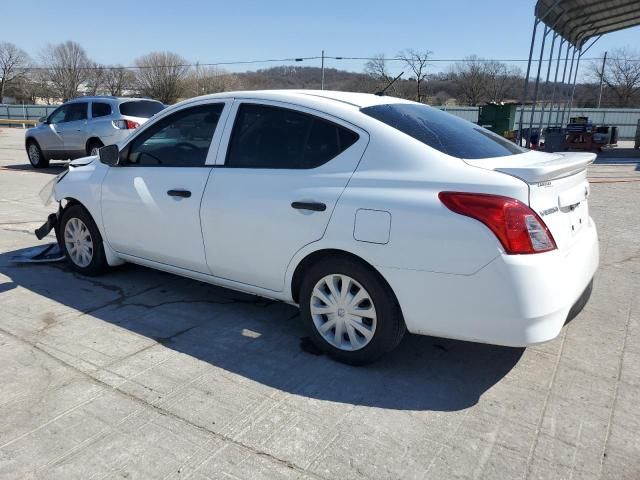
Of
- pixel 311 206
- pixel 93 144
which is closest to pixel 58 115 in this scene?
pixel 93 144

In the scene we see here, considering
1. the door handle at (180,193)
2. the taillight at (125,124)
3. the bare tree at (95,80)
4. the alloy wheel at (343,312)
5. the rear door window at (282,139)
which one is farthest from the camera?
the bare tree at (95,80)

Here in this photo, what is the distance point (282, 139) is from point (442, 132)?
3.48 feet

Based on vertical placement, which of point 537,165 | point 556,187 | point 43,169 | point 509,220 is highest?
point 537,165

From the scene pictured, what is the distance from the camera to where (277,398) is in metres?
2.95

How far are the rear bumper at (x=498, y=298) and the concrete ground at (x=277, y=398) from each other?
438mm

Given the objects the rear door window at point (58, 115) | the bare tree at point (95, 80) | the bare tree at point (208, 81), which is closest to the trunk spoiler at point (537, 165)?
the rear door window at point (58, 115)

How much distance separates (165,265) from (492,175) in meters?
2.68

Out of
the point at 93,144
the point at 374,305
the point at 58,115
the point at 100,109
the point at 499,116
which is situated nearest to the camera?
the point at 374,305

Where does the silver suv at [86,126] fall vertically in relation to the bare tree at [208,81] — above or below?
below

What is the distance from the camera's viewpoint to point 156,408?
284 centimetres

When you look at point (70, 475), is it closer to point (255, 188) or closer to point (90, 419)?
point (90, 419)

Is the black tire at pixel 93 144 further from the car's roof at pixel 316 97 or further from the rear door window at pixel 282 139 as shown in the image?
the rear door window at pixel 282 139

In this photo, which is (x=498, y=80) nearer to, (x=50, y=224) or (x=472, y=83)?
(x=472, y=83)

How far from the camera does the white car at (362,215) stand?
2.73 metres
